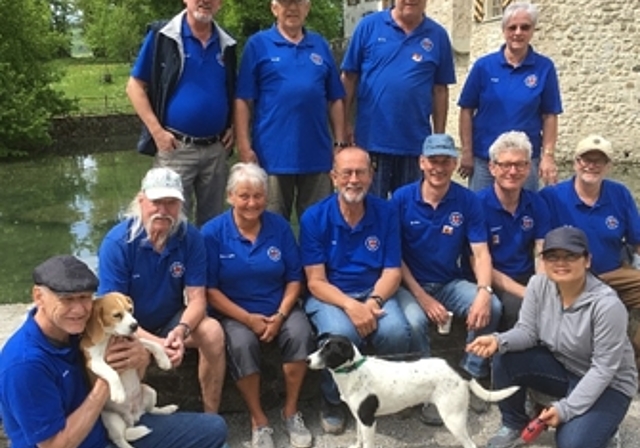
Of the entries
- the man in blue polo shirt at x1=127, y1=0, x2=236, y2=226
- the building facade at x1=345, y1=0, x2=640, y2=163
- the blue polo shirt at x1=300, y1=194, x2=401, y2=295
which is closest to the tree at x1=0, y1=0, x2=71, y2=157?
the building facade at x1=345, y1=0, x2=640, y2=163

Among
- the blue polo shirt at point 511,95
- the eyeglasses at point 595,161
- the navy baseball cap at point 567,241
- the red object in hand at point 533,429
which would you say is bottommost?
the red object in hand at point 533,429

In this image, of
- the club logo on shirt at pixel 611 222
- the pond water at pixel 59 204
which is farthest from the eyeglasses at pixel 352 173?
the pond water at pixel 59 204

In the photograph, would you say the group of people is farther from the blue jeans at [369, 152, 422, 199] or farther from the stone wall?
Answer: the stone wall

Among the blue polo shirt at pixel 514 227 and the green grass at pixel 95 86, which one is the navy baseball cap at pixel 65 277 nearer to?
the blue polo shirt at pixel 514 227

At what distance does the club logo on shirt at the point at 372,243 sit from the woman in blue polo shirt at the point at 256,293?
38 centimetres

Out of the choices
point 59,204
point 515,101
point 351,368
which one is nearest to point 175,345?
point 351,368

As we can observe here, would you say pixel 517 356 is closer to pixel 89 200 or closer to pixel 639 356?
pixel 639 356

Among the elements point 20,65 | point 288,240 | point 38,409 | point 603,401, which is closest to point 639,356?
point 603,401

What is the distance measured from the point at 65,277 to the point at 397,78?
2901mm

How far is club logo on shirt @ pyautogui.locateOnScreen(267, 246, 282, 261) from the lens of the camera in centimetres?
385

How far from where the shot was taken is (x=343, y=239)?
13.1ft

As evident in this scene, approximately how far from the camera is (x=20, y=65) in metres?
25.8

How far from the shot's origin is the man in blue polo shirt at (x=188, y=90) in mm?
4395

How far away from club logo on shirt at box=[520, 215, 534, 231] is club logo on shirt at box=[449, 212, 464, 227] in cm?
37
